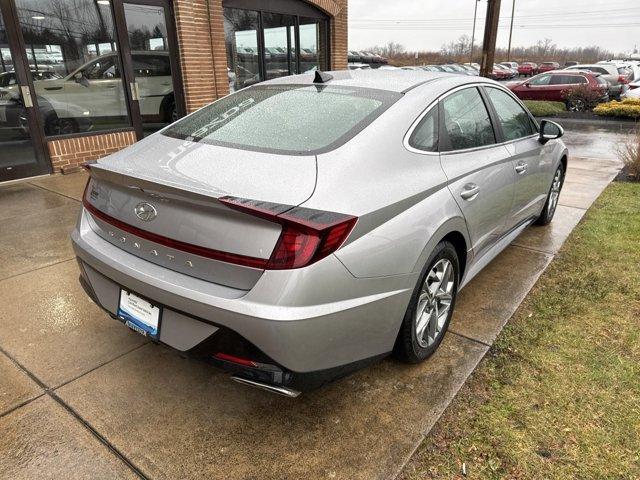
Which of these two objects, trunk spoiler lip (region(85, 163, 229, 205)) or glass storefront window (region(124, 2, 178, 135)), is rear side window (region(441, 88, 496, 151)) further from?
glass storefront window (region(124, 2, 178, 135))

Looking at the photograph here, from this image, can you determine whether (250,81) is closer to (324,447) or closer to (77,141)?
(77,141)

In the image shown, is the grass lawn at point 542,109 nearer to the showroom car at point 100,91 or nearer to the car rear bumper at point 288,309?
the showroom car at point 100,91

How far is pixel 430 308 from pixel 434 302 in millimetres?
46

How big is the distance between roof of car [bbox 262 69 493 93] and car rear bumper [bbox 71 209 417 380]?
1191 mm

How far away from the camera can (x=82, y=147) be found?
6879 mm

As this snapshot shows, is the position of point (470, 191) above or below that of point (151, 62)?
below

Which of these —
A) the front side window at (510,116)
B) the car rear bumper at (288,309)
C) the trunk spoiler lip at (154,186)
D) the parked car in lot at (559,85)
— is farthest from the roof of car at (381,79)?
the parked car in lot at (559,85)

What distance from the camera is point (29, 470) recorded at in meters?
1.97

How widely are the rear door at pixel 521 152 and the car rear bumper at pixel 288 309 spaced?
1.72 metres

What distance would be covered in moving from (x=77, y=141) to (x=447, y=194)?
6.14 meters

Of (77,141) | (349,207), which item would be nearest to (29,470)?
(349,207)

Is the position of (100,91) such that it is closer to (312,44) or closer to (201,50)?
(201,50)

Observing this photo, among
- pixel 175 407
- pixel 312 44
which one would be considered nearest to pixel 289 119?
pixel 175 407

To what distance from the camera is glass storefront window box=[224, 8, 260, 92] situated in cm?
881
